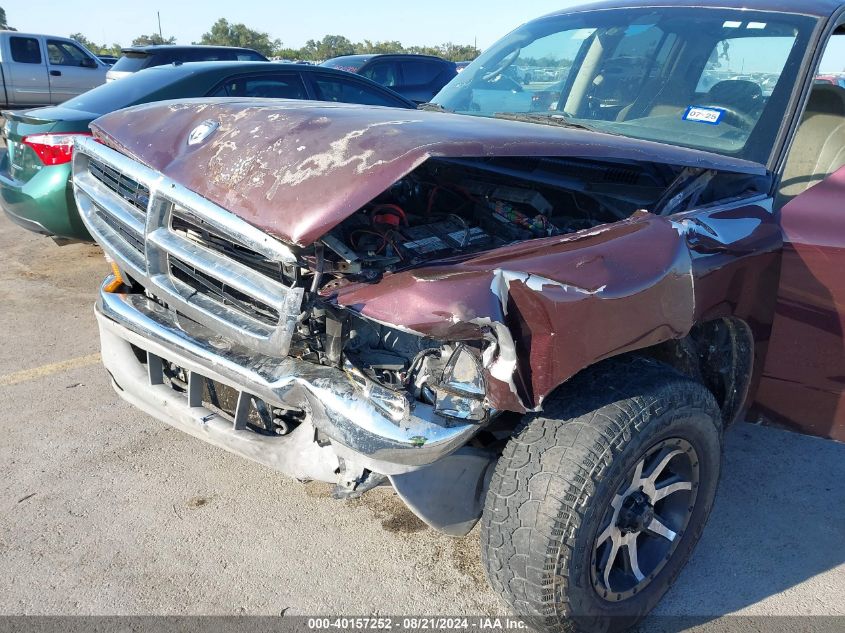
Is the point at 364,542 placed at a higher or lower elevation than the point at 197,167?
lower

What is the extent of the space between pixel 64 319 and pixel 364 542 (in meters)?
3.19

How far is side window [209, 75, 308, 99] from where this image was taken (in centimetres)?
596

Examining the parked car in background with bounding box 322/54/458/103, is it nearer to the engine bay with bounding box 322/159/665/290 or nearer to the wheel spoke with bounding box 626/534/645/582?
the engine bay with bounding box 322/159/665/290

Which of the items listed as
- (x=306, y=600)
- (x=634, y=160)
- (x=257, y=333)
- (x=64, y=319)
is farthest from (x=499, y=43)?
(x=64, y=319)

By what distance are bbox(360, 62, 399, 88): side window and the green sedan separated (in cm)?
545

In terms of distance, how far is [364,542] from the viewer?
9.34ft

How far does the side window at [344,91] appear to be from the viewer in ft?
21.4

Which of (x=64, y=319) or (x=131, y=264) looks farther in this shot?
(x=64, y=319)

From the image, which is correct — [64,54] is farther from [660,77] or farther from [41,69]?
[660,77]

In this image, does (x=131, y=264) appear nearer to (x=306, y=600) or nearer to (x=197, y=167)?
(x=197, y=167)

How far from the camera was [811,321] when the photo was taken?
267 cm

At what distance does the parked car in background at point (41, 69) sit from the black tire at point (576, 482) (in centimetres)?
1687

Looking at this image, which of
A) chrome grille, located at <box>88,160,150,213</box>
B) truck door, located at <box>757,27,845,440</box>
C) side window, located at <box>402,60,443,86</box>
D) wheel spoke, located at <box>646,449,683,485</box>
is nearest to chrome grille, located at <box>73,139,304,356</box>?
chrome grille, located at <box>88,160,150,213</box>

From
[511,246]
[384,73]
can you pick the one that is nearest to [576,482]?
[511,246]
